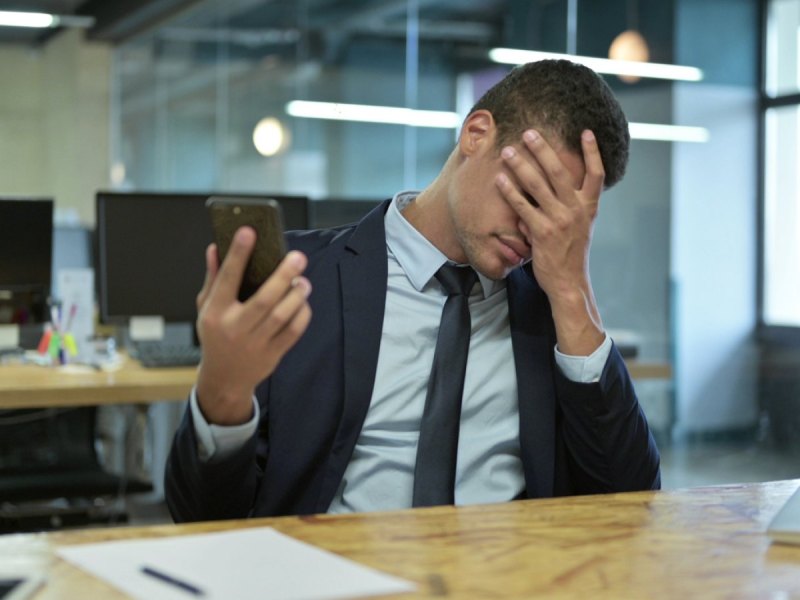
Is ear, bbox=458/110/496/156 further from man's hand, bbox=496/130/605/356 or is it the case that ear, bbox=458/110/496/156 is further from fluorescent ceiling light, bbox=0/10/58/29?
fluorescent ceiling light, bbox=0/10/58/29

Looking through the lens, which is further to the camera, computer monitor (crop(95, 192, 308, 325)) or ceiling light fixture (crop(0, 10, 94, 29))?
ceiling light fixture (crop(0, 10, 94, 29))

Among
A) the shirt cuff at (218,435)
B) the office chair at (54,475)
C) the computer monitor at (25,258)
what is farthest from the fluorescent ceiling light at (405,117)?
the shirt cuff at (218,435)

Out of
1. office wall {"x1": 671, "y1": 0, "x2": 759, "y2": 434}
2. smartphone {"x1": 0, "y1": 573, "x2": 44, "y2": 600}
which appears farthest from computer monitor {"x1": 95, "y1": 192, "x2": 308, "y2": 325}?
smartphone {"x1": 0, "y1": 573, "x2": 44, "y2": 600}

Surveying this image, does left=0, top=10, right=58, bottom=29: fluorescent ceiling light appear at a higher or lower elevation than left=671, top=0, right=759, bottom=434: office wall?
higher

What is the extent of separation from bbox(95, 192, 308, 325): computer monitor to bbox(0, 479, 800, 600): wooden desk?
2.32 meters

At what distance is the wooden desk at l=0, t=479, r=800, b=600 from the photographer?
96cm

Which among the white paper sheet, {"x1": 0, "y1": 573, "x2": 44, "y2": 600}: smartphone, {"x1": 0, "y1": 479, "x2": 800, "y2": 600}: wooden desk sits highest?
{"x1": 0, "y1": 573, "x2": 44, "y2": 600}: smartphone

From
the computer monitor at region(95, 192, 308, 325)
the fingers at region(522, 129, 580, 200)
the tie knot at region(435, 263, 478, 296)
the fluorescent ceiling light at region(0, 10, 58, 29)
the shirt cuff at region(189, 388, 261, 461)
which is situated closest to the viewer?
the shirt cuff at region(189, 388, 261, 461)

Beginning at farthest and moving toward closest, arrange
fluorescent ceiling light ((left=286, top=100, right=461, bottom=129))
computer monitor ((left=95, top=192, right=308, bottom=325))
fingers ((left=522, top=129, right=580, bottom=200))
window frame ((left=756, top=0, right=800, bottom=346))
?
fluorescent ceiling light ((left=286, top=100, right=461, bottom=129))
window frame ((left=756, top=0, right=800, bottom=346))
computer monitor ((left=95, top=192, right=308, bottom=325))
fingers ((left=522, top=129, right=580, bottom=200))

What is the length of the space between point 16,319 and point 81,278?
0.24m

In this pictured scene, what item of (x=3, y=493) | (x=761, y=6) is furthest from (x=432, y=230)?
(x=761, y=6)

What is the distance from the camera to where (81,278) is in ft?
11.8

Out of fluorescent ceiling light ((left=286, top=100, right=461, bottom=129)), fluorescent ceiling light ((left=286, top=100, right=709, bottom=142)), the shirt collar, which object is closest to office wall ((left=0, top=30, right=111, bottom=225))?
fluorescent ceiling light ((left=286, top=100, right=709, bottom=142))

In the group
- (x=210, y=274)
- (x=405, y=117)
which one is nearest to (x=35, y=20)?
(x=405, y=117)
